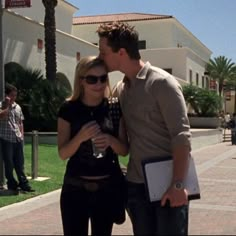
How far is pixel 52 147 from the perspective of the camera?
53.1ft

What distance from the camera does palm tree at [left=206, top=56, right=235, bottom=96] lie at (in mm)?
63619

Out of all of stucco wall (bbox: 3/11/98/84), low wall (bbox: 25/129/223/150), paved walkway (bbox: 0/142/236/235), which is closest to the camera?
paved walkway (bbox: 0/142/236/235)

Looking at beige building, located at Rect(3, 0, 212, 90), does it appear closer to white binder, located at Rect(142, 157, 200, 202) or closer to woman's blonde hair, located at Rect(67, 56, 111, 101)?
woman's blonde hair, located at Rect(67, 56, 111, 101)

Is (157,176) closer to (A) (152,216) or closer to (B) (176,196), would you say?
(B) (176,196)

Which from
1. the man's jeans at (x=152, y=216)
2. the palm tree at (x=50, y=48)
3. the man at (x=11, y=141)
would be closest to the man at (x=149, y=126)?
the man's jeans at (x=152, y=216)

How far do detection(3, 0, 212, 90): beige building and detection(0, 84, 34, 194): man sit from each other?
8.16m

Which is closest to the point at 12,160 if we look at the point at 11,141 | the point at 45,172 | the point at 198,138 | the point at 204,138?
the point at 11,141

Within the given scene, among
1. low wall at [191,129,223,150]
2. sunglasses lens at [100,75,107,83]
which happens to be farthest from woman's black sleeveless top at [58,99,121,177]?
low wall at [191,129,223,150]

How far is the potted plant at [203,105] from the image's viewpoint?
42.0 metres

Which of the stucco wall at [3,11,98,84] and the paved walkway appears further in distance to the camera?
the stucco wall at [3,11,98,84]

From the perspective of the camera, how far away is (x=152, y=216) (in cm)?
316

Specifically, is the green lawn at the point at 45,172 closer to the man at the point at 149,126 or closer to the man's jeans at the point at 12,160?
the man's jeans at the point at 12,160

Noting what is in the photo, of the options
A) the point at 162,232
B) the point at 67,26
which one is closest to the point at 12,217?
the point at 162,232

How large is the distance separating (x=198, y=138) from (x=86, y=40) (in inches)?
1101
